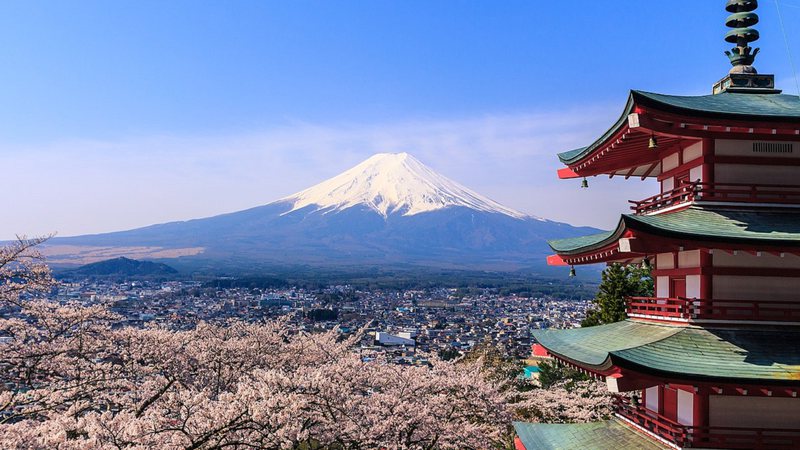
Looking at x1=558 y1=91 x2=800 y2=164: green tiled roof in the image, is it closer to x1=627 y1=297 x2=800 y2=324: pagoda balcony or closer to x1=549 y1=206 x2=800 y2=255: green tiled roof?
x1=549 y1=206 x2=800 y2=255: green tiled roof

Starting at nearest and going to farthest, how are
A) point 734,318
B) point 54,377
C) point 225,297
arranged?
1. point 734,318
2. point 54,377
3. point 225,297

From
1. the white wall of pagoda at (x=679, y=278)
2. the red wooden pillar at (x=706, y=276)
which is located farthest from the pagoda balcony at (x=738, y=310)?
the white wall of pagoda at (x=679, y=278)

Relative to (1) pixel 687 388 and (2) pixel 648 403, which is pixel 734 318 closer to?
(1) pixel 687 388

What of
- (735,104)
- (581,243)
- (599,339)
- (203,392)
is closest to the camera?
(735,104)

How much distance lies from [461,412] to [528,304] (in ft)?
271

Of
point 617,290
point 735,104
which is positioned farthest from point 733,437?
point 617,290

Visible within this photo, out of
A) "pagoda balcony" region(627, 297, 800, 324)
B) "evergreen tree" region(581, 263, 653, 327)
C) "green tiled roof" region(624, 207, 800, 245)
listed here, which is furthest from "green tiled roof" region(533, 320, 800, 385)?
"evergreen tree" region(581, 263, 653, 327)

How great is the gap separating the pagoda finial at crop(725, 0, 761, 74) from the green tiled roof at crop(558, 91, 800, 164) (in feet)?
2.21

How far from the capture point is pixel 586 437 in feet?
35.1

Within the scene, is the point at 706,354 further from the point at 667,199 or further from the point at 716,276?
the point at 667,199

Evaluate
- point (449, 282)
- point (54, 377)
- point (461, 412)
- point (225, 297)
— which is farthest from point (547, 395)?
point (449, 282)

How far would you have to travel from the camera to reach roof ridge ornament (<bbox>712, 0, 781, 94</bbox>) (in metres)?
10.1

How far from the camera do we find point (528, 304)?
3848 inches

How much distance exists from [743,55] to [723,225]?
11.7 feet
